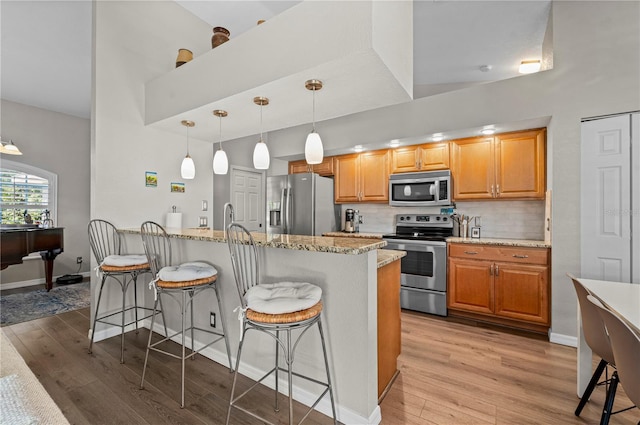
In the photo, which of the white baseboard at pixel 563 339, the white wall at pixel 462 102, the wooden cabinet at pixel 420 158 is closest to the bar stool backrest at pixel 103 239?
the white wall at pixel 462 102

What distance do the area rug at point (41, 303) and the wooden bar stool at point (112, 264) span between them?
4.08ft

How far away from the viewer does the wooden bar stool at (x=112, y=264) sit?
2.42m

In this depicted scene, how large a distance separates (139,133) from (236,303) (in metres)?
2.18

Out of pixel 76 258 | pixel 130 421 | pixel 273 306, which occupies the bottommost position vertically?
pixel 130 421

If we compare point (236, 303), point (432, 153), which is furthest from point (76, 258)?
point (432, 153)

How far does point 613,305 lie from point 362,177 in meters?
3.14

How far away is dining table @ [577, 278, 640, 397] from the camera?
1292 mm

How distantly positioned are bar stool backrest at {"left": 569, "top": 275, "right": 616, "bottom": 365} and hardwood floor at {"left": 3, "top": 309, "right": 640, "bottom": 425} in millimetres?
501

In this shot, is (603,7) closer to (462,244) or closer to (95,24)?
(462,244)

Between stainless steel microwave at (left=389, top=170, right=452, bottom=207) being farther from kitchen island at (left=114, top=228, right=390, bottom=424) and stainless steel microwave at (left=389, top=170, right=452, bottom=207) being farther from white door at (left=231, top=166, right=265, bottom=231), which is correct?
white door at (left=231, top=166, right=265, bottom=231)

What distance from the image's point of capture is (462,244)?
129 inches

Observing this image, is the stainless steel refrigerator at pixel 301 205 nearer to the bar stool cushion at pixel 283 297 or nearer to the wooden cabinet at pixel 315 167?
the wooden cabinet at pixel 315 167

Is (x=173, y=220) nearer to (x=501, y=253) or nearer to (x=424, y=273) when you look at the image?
(x=424, y=273)

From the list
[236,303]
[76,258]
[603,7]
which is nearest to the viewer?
[236,303]
